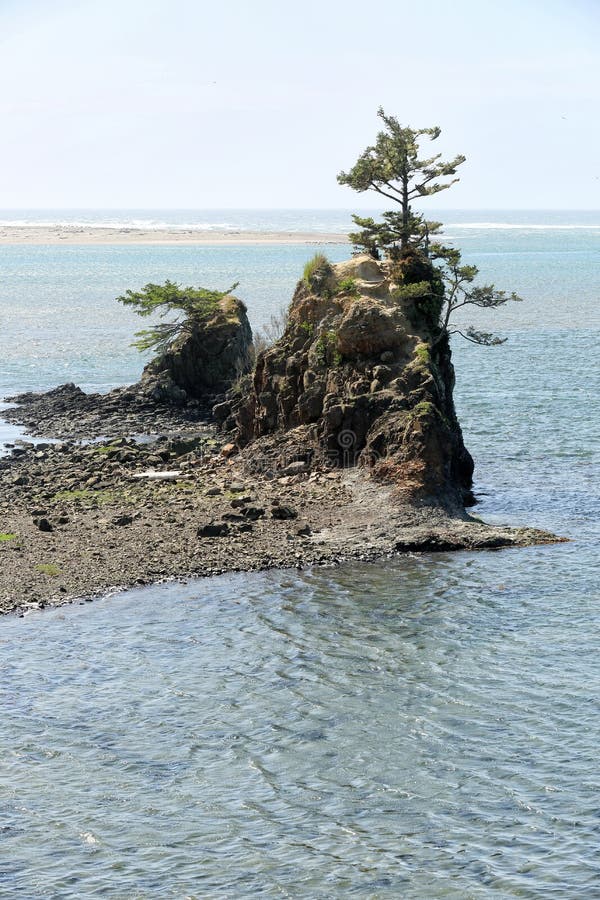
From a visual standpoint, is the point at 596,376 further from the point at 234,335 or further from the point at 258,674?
the point at 258,674

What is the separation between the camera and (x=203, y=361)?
69375 mm

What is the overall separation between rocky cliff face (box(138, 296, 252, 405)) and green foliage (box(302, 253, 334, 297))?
676 inches

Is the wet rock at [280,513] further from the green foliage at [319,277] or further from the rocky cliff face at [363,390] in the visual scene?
the green foliage at [319,277]

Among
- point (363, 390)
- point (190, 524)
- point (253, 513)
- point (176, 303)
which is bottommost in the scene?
point (190, 524)

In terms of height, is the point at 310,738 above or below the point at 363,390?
below

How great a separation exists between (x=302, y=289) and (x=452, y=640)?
22501 mm

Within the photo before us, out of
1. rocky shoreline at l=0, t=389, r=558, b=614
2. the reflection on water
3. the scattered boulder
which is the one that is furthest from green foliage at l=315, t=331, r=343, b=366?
the reflection on water

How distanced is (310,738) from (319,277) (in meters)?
26.8

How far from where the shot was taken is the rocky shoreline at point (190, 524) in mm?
38344

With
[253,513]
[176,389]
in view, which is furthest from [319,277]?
[176,389]

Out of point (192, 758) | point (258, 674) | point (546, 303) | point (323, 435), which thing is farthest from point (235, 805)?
point (546, 303)

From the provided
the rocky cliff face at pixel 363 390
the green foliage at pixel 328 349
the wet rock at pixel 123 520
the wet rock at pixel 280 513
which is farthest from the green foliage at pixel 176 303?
the wet rock at pixel 280 513

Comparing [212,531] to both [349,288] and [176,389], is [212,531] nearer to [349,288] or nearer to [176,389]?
→ [349,288]

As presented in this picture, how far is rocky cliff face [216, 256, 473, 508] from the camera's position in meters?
43.6
